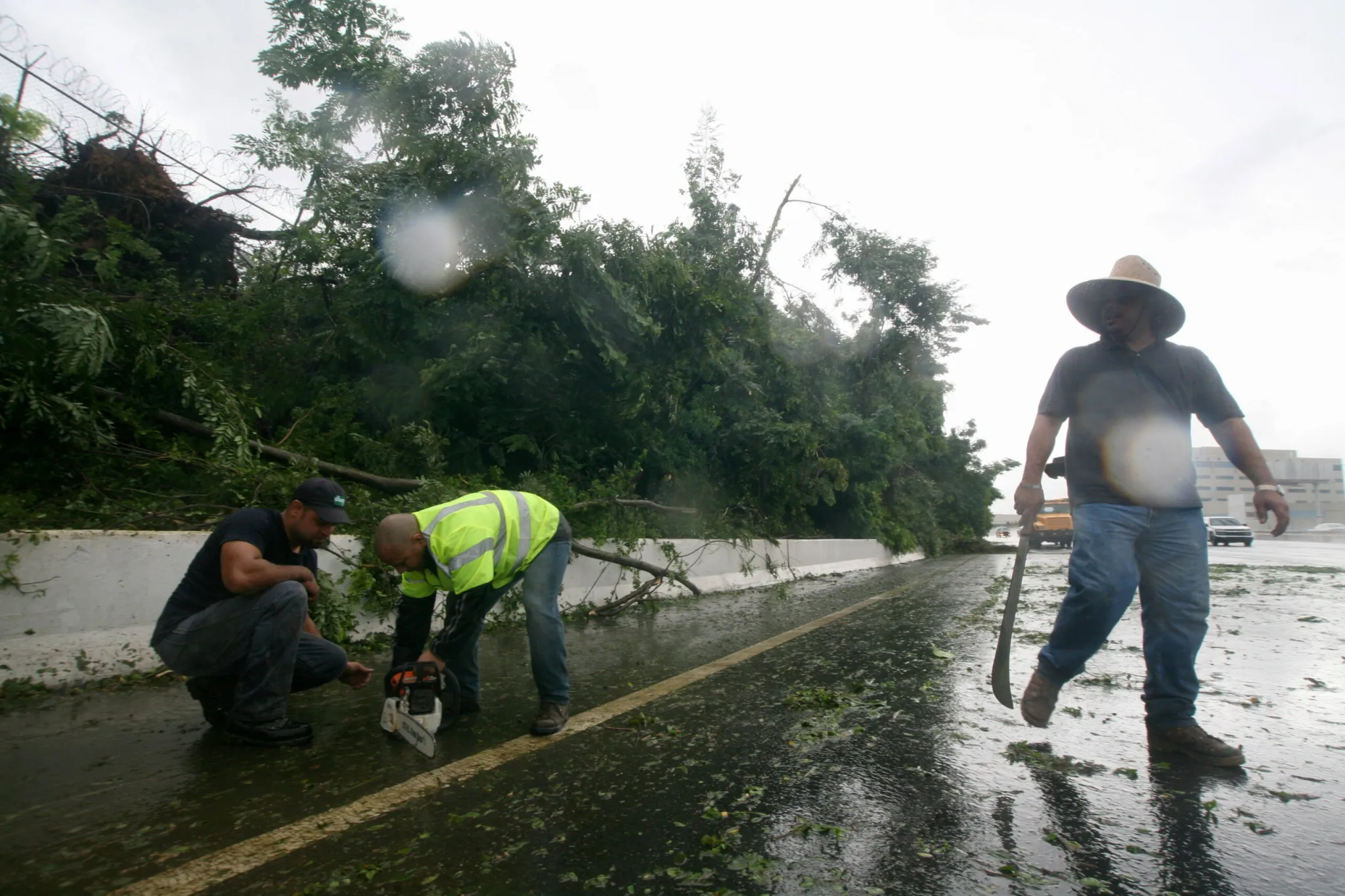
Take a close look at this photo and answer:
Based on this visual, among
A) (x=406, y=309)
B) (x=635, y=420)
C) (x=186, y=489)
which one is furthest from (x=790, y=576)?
(x=186, y=489)

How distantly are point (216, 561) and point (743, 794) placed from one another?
2.60 m

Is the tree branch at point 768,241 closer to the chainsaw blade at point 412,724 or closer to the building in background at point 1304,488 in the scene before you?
the building in background at point 1304,488

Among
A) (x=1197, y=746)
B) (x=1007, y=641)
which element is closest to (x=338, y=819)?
(x=1007, y=641)

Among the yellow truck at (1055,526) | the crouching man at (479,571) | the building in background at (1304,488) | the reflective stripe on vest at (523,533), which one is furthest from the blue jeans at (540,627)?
the yellow truck at (1055,526)

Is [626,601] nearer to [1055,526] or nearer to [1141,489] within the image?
[1141,489]

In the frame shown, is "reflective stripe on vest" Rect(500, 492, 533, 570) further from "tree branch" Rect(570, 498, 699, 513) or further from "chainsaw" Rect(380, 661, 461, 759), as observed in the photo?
"tree branch" Rect(570, 498, 699, 513)

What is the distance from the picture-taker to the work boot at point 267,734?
3.72 m

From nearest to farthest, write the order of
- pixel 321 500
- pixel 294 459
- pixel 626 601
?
pixel 321 500 < pixel 294 459 < pixel 626 601

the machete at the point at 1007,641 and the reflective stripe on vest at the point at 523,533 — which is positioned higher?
the reflective stripe on vest at the point at 523,533

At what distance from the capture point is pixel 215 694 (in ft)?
12.9

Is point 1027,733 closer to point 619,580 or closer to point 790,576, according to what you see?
point 619,580

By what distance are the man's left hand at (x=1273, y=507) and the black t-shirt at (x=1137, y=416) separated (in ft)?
0.96

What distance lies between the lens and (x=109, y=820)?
2.84 m

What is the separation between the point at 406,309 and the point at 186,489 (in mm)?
3744
